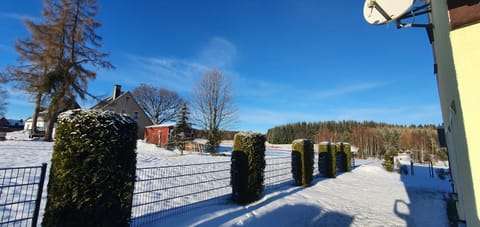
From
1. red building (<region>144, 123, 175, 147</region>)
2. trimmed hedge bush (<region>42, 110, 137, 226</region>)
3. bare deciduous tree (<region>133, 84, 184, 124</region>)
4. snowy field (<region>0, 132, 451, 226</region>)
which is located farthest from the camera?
bare deciduous tree (<region>133, 84, 184, 124</region>)

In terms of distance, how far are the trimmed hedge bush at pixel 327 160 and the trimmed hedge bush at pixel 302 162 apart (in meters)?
2.31

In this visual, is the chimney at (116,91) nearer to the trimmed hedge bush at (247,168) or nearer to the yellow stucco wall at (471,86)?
the trimmed hedge bush at (247,168)

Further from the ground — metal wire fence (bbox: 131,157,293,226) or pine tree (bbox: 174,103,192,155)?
pine tree (bbox: 174,103,192,155)

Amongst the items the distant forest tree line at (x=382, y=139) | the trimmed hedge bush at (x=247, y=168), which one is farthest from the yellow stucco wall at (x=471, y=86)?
the distant forest tree line at (x=382, y=139)

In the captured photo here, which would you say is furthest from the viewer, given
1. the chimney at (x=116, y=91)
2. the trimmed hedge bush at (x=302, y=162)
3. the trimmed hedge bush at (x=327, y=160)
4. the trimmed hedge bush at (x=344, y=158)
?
the chimney at (x=116, y=91)

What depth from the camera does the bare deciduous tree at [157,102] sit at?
32.2 meters

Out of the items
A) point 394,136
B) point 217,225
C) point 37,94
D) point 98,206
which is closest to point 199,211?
point 217,225

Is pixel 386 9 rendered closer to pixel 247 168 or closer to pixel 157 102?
Answer: pixel 247 168

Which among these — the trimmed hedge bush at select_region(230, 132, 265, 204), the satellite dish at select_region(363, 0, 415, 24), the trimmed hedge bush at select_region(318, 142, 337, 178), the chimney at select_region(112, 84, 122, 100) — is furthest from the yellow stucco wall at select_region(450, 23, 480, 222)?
the chimney at select_region(112, 84, 122, 100)

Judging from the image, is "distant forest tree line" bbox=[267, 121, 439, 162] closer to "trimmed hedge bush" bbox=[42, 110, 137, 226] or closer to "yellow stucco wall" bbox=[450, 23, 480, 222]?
"yellow stucco wall" bbox=[450, 23, 480, 222]

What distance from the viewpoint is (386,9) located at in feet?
9.86

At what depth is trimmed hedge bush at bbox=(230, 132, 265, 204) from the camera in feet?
17.8

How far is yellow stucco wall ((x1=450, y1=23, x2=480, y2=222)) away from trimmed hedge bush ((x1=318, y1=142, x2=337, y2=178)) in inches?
368

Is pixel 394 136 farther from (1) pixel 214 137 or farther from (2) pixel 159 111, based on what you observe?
(2) pixel 159 111
